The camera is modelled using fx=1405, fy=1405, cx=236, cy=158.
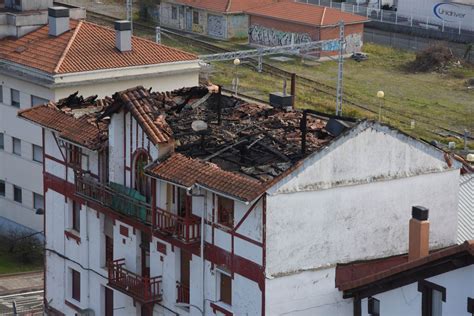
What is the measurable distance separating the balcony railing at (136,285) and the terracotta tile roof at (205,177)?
14.0 ft

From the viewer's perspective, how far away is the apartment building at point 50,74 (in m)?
68.2

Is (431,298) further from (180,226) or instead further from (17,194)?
(17,194)

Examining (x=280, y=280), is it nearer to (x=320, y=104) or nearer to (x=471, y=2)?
(x=320, y=104)

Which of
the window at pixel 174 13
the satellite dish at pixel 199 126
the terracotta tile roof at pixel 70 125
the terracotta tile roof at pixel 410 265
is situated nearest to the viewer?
the terracotta tile roof at pixel 410 265

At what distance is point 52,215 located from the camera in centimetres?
5200

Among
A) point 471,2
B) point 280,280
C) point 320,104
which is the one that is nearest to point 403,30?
point 471,2

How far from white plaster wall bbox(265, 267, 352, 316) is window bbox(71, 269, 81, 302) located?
39.3 feet

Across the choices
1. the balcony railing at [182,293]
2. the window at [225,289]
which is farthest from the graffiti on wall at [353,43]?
the window at [225,289]

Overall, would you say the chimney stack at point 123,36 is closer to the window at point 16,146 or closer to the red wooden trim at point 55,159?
the window at point 16,146

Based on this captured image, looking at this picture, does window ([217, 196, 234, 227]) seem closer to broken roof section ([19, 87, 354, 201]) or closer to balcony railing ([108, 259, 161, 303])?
broken roof section ([19, 87, 354, 201])

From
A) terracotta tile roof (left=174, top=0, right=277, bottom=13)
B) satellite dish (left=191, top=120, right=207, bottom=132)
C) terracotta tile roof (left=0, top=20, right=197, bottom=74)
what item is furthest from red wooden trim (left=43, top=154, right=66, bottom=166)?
terracotta tile roof (left=174, top=0, right=277, bottom=13)

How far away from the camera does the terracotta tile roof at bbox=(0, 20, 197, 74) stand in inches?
2697

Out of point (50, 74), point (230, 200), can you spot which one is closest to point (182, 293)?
point (230, 200)

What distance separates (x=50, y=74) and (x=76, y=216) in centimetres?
1793
